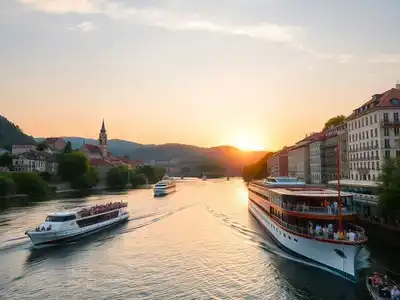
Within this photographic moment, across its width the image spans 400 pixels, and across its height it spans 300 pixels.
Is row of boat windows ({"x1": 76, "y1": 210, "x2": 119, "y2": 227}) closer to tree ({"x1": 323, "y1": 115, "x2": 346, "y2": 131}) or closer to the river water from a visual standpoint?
the river water

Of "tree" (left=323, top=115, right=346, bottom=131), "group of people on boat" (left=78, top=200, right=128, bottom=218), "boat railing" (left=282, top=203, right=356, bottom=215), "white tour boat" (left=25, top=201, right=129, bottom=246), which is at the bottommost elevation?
"white tour boat" (left=25, top=201, right=129, bottom=246)

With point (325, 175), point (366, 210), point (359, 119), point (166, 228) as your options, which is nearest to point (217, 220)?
point (166, 228)

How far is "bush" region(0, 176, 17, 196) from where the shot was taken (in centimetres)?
10306

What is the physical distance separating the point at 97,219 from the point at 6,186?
2355 inches

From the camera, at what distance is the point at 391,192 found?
42.2 metres

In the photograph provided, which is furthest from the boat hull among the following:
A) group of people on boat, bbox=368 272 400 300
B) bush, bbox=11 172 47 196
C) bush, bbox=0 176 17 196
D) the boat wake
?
bush, bbox=11 172 47 196

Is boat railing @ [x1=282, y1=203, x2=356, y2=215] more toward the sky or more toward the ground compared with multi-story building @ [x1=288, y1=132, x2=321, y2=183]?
more toward the ground

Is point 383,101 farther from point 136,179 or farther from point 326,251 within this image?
point 136,179

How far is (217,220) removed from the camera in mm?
66500

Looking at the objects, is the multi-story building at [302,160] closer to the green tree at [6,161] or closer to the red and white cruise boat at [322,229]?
the red and white cruise boat at [322,229]

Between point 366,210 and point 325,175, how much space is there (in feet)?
166

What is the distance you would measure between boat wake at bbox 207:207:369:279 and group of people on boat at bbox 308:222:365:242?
2.85 metres

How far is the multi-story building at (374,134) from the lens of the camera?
64938 mm

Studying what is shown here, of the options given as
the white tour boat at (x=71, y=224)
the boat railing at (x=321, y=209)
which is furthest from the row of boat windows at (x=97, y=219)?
the boat railing at (x=321, y=209)
